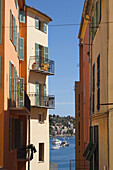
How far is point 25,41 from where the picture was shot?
30.1m

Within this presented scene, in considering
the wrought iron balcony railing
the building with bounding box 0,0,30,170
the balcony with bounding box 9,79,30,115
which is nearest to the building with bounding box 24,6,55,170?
the wrought iron balcony railing

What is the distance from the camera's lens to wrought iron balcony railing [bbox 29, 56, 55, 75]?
3053 cm

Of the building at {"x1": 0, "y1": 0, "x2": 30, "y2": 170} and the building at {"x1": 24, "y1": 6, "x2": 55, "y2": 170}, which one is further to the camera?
the building at {"x1": 24, "y1": 6, "x2": 55, "y2": 170}

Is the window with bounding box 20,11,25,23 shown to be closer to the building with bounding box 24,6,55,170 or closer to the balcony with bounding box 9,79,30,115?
the building with bounding box 24,6,55,170

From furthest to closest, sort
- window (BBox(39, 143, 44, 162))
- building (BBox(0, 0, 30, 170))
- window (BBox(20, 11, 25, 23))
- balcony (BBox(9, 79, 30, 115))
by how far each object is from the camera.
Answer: window (BBox(39, 143, 44, 162)) < window (BBox(20, 11, 25, 23)) < balcony (BBox(9, 79, 30, 115)) < building (BBox(0, 0, 30, 170))

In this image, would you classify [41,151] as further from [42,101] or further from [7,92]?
[7,92]

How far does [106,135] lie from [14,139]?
8583mm

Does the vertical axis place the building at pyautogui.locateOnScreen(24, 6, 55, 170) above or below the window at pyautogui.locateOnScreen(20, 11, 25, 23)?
below

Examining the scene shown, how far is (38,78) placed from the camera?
31.5m

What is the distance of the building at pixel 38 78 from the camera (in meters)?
30.4

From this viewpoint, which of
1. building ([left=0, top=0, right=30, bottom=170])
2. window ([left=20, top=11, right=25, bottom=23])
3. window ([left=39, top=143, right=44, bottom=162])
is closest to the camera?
building ([left=0, top=0, right=30, bottom=170])

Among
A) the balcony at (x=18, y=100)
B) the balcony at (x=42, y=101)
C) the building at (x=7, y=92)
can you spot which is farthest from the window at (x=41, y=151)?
the building at (x=7, y=92)

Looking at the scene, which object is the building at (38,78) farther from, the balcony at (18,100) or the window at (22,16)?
the balcony at (18,100)

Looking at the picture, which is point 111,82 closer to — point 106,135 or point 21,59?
point 106,135
